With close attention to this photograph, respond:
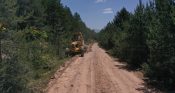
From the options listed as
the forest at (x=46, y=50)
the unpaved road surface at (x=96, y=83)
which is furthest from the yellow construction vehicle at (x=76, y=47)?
the unpaved road surface at (x=96, y=83)

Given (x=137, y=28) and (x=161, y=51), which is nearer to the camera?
(x=161, y=51)

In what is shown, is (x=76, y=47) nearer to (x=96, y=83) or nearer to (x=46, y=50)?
(x=46, y=50)

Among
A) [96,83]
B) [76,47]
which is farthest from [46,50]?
[76,47]

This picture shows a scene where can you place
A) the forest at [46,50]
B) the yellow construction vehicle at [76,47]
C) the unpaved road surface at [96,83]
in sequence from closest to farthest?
the forest at [46,50] → the unpaved road surface at [96,83] → the yellow construction vehicle at [76,47]

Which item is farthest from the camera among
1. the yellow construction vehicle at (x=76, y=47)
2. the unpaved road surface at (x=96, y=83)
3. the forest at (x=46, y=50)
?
the yellow construction vehicle at (x=76, y=47)

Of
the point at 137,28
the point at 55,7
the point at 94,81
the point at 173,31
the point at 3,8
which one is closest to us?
the point at 3,8

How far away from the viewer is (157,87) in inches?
750

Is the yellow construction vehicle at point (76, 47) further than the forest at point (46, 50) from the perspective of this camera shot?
Yes

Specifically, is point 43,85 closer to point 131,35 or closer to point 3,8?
point 3,8

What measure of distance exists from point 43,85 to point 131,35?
42.2 feet

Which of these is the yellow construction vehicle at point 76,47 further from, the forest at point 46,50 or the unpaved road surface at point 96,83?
the unpaved road surface at point 96,83

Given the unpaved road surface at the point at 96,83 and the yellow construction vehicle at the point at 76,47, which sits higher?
the yellow construction vehicle at the point at 76,47

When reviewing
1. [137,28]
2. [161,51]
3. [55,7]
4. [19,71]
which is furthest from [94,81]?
[55,7]

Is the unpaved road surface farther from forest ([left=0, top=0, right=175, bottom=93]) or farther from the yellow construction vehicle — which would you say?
the yellow construction vehicle
